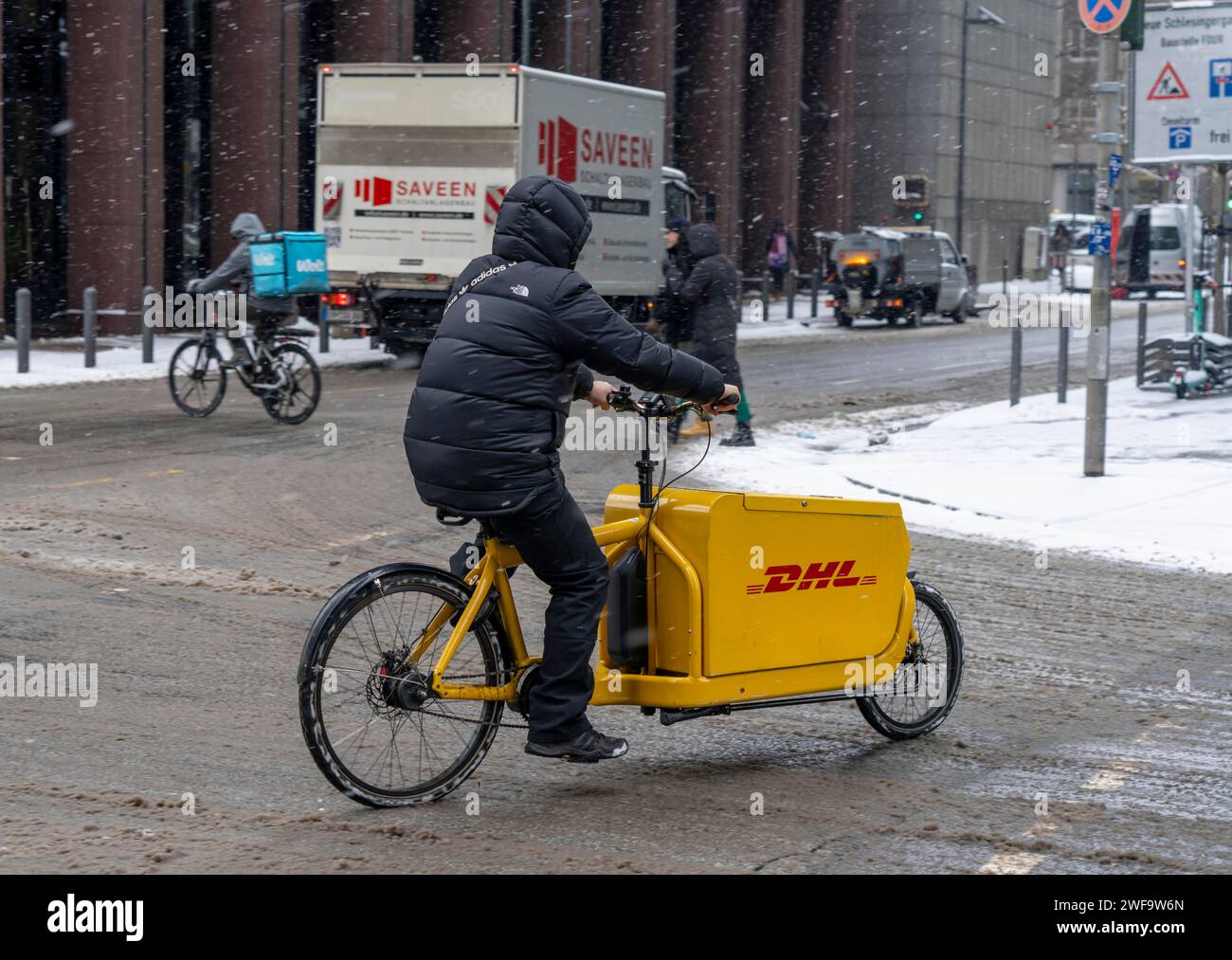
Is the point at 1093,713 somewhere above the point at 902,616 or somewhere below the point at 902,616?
below

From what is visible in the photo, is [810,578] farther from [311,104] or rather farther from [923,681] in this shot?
[311,104]

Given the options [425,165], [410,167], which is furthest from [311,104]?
[425,165]

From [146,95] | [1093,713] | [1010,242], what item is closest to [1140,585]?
[1093,713]

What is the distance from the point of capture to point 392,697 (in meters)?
5.35

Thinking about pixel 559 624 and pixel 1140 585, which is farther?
pixel 1140 585

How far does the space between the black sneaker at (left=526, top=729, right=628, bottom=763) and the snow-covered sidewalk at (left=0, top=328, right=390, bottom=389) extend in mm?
13335

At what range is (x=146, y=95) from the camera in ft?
86.0

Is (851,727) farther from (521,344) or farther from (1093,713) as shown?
(521,344)

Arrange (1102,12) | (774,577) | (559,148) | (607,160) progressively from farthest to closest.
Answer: (607,160) < (559,148) < (1102,12) < (774,577)

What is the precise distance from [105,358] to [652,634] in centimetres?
1864

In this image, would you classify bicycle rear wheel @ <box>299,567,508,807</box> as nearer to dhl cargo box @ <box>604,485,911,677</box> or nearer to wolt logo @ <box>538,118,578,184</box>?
dhl cargo box @ <box>604,485,911,677</box>

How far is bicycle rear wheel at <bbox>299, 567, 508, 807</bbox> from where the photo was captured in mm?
5164

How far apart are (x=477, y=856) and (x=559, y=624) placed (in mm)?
805

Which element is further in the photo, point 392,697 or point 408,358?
point 408,358
